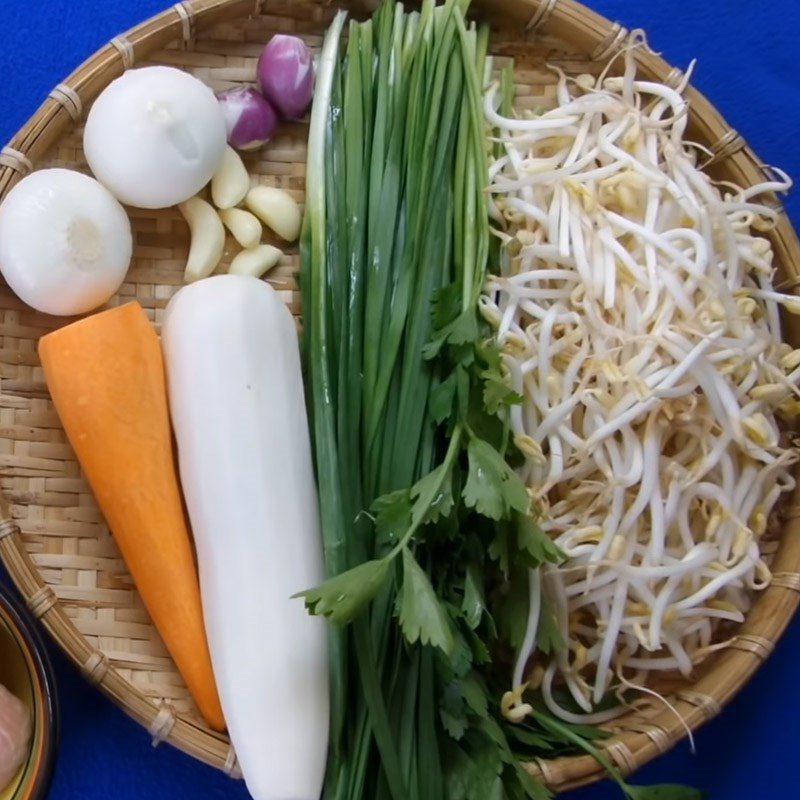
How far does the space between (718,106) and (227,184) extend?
2.26 ft

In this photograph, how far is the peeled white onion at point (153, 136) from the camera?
96 cm

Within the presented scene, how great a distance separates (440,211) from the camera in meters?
1.04

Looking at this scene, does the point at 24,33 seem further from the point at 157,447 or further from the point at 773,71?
the point at 773,71

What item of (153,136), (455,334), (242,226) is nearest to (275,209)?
(242,226)

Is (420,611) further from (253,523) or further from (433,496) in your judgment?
(253,523)

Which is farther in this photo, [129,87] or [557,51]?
[557,51]

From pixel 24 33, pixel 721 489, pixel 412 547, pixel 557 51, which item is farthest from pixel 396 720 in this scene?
pixel 24 33

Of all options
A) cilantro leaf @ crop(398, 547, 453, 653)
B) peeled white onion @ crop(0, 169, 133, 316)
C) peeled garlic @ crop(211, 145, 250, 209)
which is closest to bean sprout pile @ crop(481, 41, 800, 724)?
cilantro leaf @ crop(398, 547, 453, 653)

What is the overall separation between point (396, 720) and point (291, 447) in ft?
0.93

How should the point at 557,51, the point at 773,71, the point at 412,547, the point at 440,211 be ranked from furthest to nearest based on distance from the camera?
1. the point at 773,71
2. the point at 557,51
3. the point at 440,211
4. the point at 412,547

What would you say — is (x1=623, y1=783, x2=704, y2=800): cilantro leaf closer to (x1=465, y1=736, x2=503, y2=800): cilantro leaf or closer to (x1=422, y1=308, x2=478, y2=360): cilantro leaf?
(x1=465, y1=736, x2=503, y2=800): cilantro leaf

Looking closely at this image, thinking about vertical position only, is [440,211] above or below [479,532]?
above

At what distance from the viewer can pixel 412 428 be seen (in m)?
0.97

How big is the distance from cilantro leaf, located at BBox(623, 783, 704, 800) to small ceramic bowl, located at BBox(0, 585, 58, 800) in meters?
0.55
